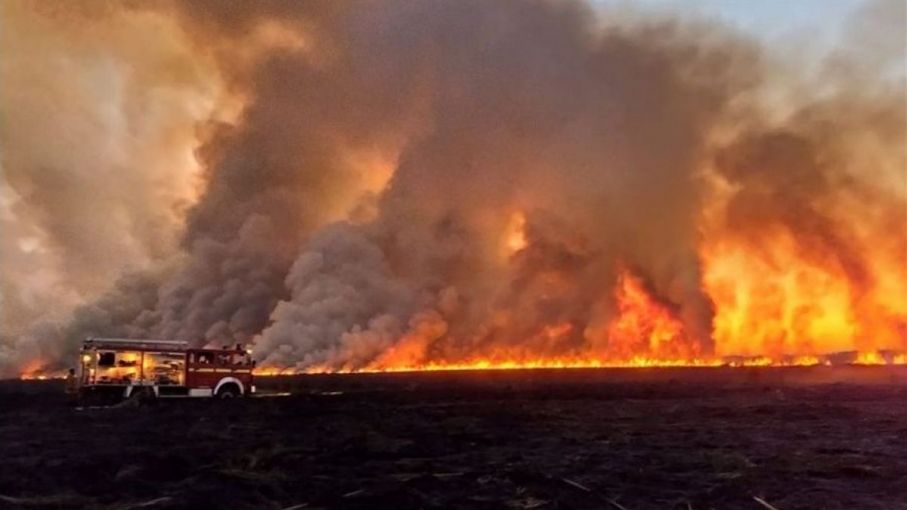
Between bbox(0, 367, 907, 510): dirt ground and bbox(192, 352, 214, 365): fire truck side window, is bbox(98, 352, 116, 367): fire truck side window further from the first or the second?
bbox(192, 352, 214, 365): fire truck side window

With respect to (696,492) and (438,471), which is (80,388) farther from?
(696,492)

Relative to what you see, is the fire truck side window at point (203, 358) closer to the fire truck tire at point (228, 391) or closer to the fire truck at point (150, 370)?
the fire truck at point (150, 370)

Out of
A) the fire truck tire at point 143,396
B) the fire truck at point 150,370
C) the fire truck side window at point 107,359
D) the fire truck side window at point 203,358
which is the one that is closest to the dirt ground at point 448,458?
the fire truck tire at point 143,396

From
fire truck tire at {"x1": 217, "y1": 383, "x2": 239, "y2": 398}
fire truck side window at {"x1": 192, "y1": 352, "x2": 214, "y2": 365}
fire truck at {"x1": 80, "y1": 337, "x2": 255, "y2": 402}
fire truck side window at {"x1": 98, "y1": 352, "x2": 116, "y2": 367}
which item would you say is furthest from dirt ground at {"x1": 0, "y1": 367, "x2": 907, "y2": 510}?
fire truck side window at {"x1": 98, "y1": 352, "x2": 116, "y2": 367}

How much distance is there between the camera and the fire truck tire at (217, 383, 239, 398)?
3123 inches

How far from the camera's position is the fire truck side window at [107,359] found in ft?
238

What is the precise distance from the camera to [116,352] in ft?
239

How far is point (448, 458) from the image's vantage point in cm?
4372

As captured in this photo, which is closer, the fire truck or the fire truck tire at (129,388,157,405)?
the fire truck

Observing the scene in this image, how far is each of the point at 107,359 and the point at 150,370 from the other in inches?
152

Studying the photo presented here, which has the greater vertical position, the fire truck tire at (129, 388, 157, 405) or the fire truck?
the fire truck

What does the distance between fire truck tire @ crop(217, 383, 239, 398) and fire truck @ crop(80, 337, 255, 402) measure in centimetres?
10

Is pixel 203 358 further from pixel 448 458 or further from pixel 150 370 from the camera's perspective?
pixel 448 458

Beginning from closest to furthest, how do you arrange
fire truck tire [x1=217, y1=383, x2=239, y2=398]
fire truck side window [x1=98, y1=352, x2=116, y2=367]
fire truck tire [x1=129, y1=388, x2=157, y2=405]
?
fire truck side window [x1=98, y1=352, x2=116, y2=367], fire truck tire [x1=129, y1=388, x2=157, y2=405], fire truck tire [x1=217, y1=383, x2=239, y2=398]
